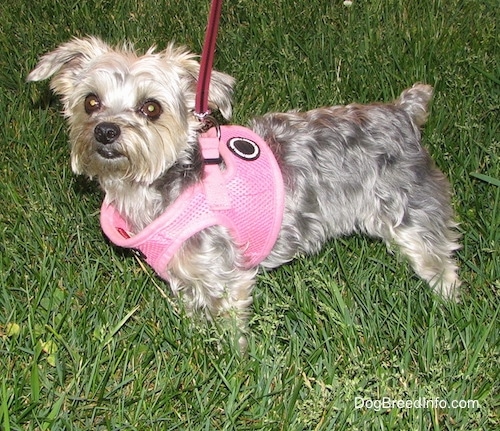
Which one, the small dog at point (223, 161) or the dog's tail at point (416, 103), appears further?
the dog's tail at point (416, 103)

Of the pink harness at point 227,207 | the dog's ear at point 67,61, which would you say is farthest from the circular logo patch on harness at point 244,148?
the dog's ear at point 67,61

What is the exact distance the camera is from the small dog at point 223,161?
396 centimetres

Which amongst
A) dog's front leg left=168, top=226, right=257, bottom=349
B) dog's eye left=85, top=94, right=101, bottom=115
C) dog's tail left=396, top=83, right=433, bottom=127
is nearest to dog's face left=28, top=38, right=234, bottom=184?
dog's eye left=85, top=94, right=101, bottom=115

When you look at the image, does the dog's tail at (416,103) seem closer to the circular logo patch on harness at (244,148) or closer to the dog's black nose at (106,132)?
the circular logo patch on harness at (244,148)

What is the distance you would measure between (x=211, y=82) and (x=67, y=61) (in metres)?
0.80

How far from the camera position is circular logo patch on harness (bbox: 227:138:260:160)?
166 inches

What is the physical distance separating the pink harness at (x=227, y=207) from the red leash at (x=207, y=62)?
0.29 meters

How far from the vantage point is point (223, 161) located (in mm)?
4207

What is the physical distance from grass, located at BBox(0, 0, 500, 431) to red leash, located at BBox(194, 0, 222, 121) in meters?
1.02

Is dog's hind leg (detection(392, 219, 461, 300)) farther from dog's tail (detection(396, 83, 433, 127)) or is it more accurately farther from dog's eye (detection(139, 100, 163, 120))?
Answer: dog's eye (detection(139, 100, 163, 120))

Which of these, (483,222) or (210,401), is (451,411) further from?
(483,222)

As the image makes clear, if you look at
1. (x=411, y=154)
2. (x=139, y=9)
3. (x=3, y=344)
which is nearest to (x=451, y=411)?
(x=411, y=154)

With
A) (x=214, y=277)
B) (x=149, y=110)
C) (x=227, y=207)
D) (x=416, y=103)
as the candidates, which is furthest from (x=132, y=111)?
(x=416, y=103)

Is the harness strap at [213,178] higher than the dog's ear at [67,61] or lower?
lower
